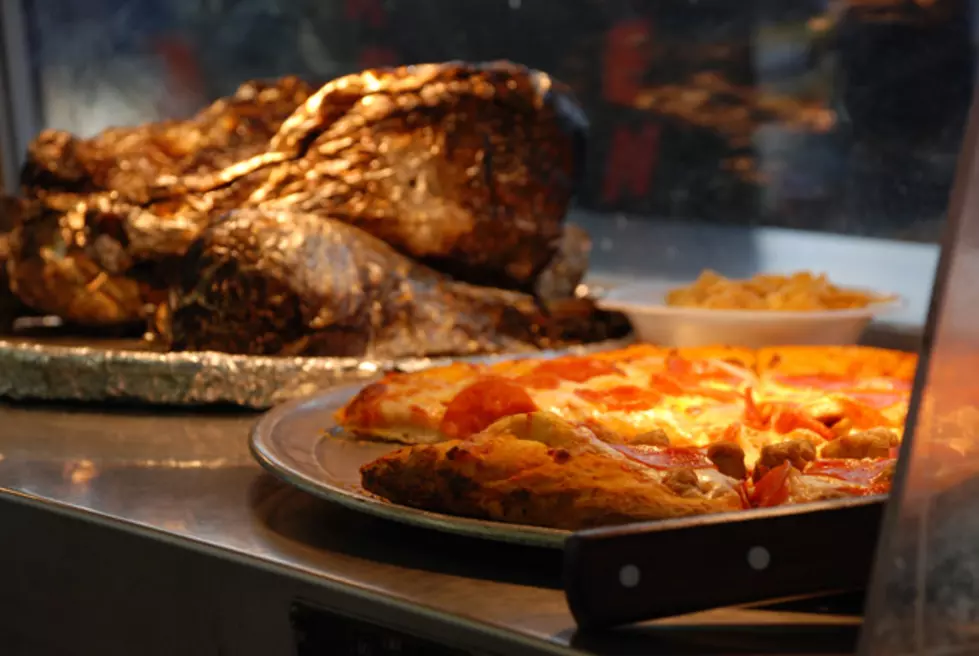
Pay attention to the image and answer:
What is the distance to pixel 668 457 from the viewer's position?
878 mm

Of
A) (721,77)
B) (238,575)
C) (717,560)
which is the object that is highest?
(721,77)

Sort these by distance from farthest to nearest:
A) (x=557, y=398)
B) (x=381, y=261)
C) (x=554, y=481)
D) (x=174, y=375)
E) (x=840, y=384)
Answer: (x=381, y=261) → (x=174, y=375) → (x=840, y=384) → (x=557, y=398) → (x=554, y=481)

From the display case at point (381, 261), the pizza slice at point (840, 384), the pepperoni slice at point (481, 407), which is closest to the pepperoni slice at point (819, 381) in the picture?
the pizza slice at point (840, 384)

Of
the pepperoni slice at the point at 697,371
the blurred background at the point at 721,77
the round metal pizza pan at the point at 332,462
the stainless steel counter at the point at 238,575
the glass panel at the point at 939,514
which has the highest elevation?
the blurred background at the point at 721,77

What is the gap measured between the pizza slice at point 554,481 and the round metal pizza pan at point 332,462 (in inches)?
0.6

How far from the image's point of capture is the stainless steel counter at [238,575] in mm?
731

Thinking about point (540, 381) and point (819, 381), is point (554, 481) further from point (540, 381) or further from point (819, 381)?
point (819, 381)

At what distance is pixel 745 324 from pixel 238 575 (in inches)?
34.9

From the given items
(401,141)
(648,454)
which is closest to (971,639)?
(648,454)

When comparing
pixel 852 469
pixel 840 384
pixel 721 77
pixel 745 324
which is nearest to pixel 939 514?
pixel 852 469

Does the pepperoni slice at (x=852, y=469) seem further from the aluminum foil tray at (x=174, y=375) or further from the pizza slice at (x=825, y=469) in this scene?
the aluminum foil tray at (x=174, y=375)

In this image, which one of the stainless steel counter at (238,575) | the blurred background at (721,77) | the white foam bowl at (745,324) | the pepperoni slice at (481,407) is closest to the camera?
the stainless steel counter at (238,575)

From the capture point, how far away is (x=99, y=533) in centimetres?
100

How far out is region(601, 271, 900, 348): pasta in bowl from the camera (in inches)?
62.0
